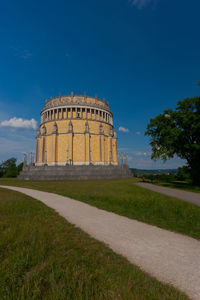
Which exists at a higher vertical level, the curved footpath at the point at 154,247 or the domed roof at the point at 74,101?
the domed roof at the point at 74,101

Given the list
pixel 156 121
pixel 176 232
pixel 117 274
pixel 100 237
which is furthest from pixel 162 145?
pixel 117 274

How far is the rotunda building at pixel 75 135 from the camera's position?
142 feet

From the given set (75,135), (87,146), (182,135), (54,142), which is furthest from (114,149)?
(182,135)

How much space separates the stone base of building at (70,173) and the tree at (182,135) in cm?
1451

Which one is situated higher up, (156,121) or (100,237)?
(156,121)

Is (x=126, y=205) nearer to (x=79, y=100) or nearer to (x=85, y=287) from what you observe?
(x=85, y=287)

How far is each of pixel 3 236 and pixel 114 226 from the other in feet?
12.3

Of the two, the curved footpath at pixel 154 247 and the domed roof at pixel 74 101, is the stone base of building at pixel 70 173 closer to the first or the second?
the domed roof at pixel 74 101

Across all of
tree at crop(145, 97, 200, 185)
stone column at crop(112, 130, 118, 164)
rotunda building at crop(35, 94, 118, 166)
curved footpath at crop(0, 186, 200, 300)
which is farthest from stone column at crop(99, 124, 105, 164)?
curved footpath at crop(0, 186, 200, 300)

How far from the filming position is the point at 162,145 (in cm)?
2283

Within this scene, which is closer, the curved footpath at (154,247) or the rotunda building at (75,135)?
the curved footpath at (154,247)

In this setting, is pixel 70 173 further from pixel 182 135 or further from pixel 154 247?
pixel 154 247

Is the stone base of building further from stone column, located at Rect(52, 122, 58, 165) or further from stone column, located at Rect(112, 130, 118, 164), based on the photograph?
stone column, located at Rect(112, 130, 118, 164)

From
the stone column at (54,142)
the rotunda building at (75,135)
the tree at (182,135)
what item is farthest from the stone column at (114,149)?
the tree at (182,135)
